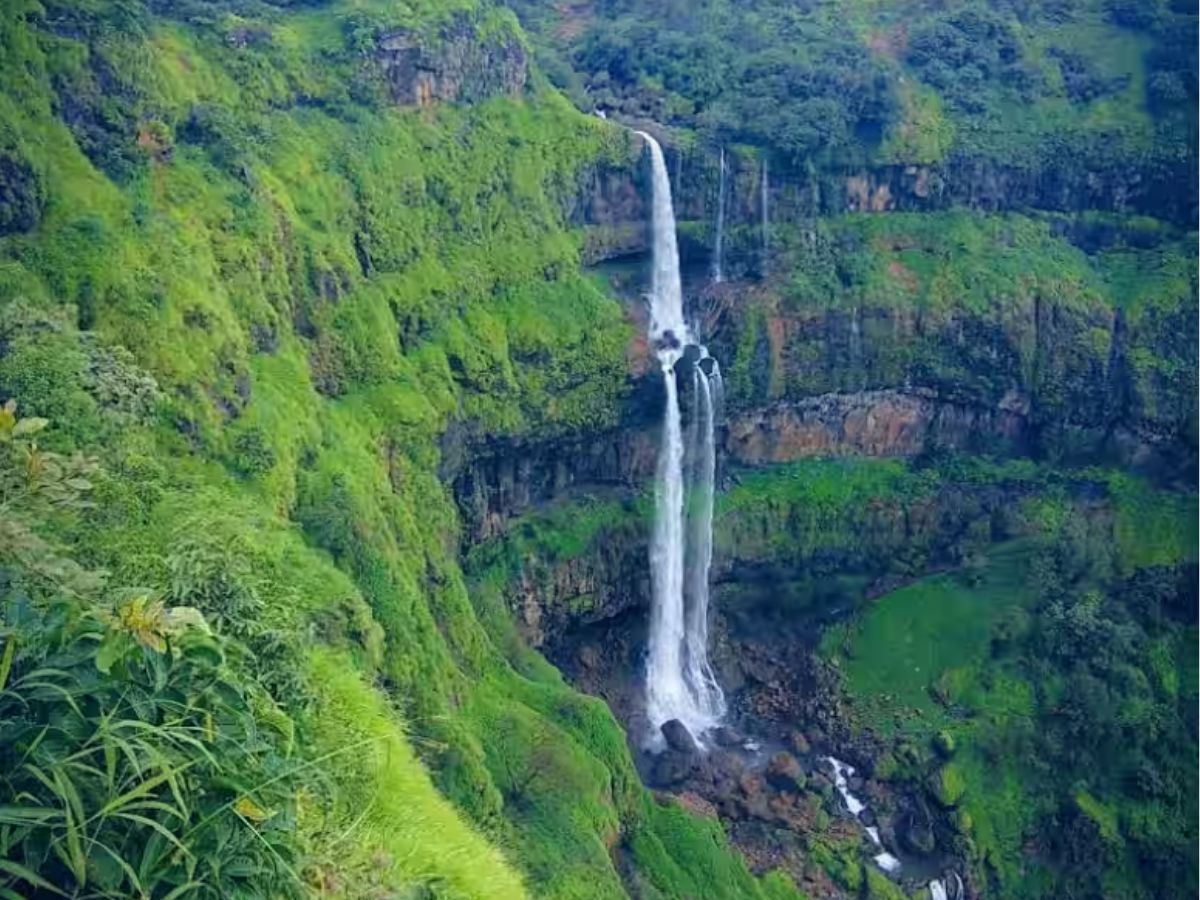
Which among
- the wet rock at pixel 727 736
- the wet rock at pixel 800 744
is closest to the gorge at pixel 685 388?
the wet rock at pixel 727 736

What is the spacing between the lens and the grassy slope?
565 inches

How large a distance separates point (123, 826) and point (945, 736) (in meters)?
27.4

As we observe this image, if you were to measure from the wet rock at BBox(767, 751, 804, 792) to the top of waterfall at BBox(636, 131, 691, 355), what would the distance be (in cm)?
1126

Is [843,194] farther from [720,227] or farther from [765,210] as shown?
[720,227]

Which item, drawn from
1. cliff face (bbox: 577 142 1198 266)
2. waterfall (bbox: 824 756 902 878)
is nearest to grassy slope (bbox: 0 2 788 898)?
cliff face (bbox: 577 142 1198 266)

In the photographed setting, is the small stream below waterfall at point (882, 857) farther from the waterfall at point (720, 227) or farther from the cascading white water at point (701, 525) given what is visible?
the waterfall at point (720, 227)

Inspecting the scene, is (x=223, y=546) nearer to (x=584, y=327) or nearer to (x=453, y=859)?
(x=453, y=859)

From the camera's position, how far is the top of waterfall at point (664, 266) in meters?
32.1

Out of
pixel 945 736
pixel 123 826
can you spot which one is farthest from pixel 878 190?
pixel 123 826

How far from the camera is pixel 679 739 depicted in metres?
28.5

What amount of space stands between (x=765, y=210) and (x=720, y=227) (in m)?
1.45

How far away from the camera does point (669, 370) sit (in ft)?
102

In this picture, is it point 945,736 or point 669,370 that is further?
point 669,370

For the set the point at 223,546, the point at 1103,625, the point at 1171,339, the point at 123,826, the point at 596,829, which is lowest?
the point at 1103,625
